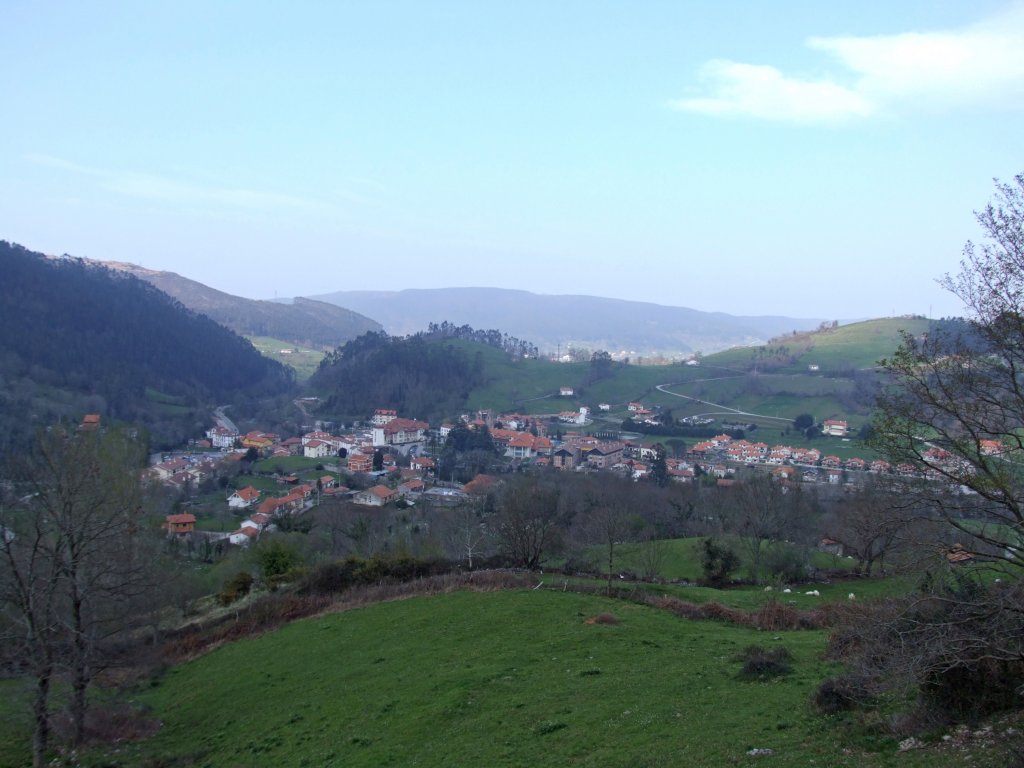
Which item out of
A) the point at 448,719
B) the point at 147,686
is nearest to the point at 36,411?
the point at 147,686

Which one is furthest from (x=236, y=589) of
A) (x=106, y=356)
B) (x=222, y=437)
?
(x=106, y=356)

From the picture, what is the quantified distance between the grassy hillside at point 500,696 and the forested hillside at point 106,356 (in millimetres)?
63384

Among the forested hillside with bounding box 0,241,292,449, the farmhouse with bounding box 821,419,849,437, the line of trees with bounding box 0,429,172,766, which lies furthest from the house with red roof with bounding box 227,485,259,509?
the farmhouse with bounding box 821,419,849,437

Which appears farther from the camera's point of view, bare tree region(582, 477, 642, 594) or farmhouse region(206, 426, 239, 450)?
farmhouse region(206, 426, 239, 450)

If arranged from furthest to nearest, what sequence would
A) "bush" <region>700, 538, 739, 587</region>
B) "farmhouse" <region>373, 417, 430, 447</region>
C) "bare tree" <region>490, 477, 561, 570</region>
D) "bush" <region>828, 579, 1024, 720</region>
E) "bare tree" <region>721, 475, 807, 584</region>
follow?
1. "farmhouse" <region>373, 417, 430, 447</region>
2. "bare tree" <region>721, 475, 807, 584</region>
3. "bush" <region>700, 538, 739, 587</region>
4. "bare tree" <region>490, 477, 561, 570</region>
5. "bush" <region>828, 579, 1024, 720</region>

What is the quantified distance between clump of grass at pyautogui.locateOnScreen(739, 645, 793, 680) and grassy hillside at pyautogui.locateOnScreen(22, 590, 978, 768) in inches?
12.9

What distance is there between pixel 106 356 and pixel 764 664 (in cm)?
13402

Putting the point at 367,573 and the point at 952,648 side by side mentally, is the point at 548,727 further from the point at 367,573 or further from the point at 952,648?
the point at 367,573

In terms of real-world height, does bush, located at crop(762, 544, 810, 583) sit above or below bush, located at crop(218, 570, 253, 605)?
above

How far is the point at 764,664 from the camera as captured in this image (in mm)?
15516

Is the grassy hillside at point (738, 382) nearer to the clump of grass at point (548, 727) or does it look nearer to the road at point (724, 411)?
the road at point (724, 411)

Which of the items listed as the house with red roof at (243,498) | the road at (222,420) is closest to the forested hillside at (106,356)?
the road at (222,420)

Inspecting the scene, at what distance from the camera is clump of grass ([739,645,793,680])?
15297 mm

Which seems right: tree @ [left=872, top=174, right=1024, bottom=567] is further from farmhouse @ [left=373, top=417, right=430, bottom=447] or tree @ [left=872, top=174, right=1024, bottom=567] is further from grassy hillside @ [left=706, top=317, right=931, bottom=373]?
grassy hillside @ [left=706, top=317, right=931, bottom=373]
